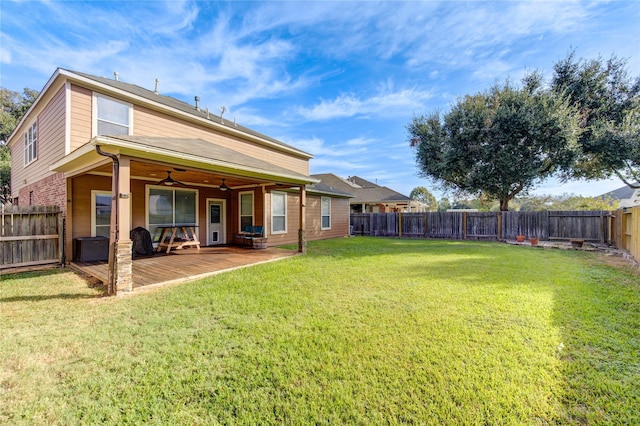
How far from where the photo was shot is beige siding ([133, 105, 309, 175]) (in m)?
8.52

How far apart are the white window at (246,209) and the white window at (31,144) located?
691 cm

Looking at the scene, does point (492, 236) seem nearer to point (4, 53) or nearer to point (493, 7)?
point (493, 7)

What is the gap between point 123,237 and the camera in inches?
191

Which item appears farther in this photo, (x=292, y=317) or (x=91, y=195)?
(x=91, y=195)

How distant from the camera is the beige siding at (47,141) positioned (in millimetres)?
7238

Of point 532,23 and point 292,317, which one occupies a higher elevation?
point 532,23

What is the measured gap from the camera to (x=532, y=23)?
864 cm

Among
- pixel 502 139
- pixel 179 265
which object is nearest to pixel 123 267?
pixel 179 265

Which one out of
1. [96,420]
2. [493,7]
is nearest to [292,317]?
[96,420]

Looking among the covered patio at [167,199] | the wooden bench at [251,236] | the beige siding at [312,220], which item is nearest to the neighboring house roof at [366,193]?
the beige siding at [312,220]

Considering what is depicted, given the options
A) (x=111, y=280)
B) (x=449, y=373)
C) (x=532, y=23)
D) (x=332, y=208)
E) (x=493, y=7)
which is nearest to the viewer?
(x=449, y=373)

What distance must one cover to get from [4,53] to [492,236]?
21760mm

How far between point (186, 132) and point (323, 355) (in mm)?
9596

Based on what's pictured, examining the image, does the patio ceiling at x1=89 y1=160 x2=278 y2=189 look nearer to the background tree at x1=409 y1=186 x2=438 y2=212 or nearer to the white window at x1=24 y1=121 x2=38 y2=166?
the white window at x1=24 y1=121 x2=38 y2=166
